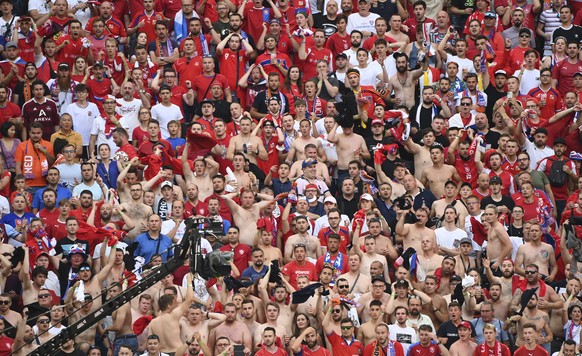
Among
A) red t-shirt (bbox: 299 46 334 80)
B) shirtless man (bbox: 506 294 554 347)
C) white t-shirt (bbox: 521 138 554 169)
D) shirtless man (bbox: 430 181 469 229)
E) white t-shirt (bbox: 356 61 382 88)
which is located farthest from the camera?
red t-shirt (bbox: 299 46 334 80)

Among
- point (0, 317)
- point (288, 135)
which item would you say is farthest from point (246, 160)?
point (0, 317)

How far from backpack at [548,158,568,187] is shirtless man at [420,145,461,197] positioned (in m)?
1.45

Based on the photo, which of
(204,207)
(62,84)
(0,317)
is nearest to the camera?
(0,317)

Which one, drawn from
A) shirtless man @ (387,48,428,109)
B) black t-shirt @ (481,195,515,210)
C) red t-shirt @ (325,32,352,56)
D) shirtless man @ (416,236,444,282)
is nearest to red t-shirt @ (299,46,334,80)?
red t-shirt @ (325,32,352,56)

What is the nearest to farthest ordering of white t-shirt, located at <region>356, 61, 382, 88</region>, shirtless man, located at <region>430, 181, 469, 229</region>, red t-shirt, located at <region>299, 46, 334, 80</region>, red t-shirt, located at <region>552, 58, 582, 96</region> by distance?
shirtless man, located at <region>430, 181, 469, 229</region>
white t-shirt, located at <region>356, 61, 382, 88</region>
red t-shirt, located at <region>552, 58, 582, 96</region>
red t-shirt, located at <region>299, 46, 334, 80</region>

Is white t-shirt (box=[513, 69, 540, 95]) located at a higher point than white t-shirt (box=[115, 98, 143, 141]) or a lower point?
lower

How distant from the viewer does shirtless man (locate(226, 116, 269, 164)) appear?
25.9 m

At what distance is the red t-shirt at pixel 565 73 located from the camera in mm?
27922

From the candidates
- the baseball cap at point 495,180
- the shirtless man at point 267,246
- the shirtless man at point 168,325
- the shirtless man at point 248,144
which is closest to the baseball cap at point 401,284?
the shirtless man at point 267,246

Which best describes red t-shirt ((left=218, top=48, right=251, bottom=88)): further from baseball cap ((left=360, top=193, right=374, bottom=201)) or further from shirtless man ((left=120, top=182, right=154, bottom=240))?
baseball cap ((left=360, top=193, right=374, bottom=201))

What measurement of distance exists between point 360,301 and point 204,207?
2.88 m

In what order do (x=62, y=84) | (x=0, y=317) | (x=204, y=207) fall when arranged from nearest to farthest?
1. (x=0, y=317)
2. (x=204, y=207)
3. (x=62, y=84)

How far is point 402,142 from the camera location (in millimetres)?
26219

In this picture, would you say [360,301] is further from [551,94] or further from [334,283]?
[551,94]
